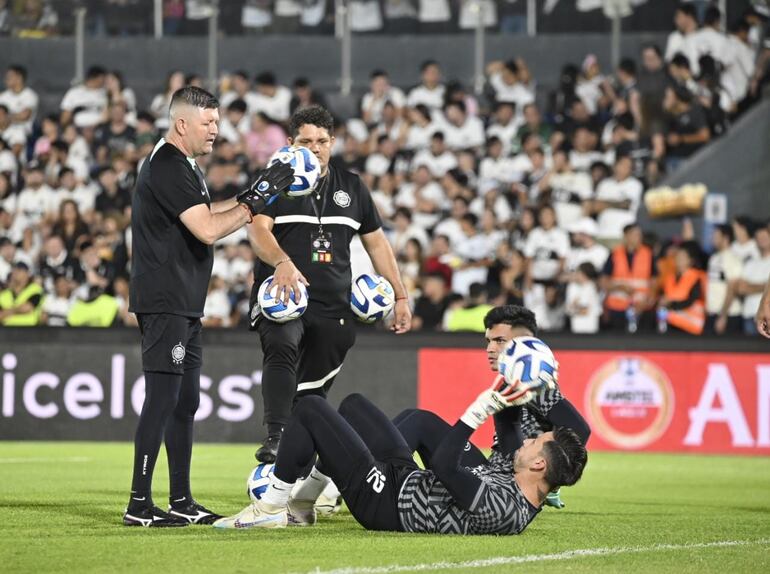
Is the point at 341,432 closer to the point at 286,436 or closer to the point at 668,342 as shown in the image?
the point at 286,436

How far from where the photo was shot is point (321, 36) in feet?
78.5

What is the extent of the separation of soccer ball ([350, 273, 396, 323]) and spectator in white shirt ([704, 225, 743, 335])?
8.01 m

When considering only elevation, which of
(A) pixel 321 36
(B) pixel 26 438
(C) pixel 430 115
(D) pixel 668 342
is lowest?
(B) pixel 26 438

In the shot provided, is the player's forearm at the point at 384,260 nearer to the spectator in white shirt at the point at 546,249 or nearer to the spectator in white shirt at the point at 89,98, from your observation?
the spectator in white shirt at the point at 546,249

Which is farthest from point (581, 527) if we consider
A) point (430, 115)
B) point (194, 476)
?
point (430, 115)

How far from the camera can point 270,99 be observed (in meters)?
21.8

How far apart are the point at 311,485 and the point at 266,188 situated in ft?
5.81

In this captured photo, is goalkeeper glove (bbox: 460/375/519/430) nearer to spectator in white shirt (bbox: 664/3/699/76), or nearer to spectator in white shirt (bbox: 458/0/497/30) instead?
spectator in white shirt (bbox: 664/3/699/76)

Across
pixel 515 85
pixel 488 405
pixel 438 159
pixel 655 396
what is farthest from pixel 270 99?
pixel 488 405

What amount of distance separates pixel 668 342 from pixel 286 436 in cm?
893

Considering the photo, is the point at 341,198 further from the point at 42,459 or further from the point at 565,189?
the point at 565,189

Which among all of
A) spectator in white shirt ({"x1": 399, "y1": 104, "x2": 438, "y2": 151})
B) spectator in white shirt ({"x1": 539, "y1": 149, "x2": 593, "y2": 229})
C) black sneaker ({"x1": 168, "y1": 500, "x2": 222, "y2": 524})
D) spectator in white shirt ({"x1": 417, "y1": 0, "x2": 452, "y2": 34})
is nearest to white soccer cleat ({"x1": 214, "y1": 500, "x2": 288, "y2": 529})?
black sneaker ({"x1": 168, "y1": 500, "x2": 222, "y2": 524})

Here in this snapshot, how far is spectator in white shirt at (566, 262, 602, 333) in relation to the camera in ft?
56.4

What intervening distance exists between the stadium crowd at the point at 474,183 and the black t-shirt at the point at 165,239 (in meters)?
8.89
